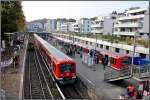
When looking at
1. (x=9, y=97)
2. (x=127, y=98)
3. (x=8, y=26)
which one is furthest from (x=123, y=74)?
(x=8, y=26)

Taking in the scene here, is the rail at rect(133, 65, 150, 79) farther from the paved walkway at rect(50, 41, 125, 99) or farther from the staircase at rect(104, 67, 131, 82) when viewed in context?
the paved walkway at rect(50, 41, 125, 99)

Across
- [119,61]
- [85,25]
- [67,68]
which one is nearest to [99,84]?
[67,68]

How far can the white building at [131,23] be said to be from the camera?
57944 millimetres

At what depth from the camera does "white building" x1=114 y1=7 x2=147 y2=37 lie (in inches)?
2281

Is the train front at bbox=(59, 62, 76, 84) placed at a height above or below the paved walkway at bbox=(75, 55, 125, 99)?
above

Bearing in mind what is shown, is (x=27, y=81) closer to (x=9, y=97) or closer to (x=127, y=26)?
(x=9, y=97)

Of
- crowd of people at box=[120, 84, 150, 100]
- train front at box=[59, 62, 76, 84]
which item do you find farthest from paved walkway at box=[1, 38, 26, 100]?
crowd of people at box=[120, 84, 150, 100]

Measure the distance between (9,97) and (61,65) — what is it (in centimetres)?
623

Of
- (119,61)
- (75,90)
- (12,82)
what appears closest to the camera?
(75,90)

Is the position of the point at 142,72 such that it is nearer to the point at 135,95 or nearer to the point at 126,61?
the point at 135,95

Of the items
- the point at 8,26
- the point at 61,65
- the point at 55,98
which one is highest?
the point at 8,26

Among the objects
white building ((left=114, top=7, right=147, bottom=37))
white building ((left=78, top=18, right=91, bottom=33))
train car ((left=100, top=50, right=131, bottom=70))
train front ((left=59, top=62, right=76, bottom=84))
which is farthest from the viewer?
white building ((left=78, top=18, right=91, bottom=33))

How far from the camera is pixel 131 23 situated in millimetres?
61625

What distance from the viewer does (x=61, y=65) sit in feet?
79.8
